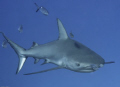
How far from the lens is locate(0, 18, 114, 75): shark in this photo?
9.77ft

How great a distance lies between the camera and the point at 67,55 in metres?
3.33

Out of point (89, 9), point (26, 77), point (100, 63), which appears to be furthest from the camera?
point (26, 77)

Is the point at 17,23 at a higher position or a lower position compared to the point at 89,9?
lower

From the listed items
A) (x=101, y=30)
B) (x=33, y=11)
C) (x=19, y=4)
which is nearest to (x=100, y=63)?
(x=101, y=30)

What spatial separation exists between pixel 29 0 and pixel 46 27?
127 centimetres

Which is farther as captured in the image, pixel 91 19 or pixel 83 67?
pixel 91 19

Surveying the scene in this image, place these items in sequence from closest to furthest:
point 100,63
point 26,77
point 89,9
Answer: point 100,63, point 89,9, point 26,77

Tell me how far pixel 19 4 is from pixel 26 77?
9.85ft

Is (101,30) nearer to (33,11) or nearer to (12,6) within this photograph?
(33,11)

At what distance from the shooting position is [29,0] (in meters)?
6.58

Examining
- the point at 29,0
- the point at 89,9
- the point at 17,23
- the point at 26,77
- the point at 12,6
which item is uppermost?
the point at 89,9

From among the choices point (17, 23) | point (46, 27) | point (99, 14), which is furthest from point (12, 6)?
point (99, 14)

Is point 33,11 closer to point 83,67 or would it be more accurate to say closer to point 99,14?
point 99,14

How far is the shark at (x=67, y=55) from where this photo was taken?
9.77ft
